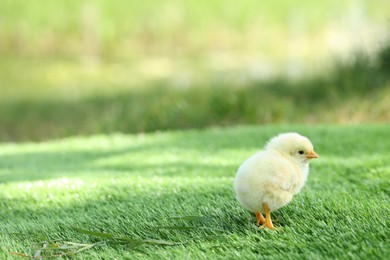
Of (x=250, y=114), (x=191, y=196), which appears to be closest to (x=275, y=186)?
(x=191, y=196)

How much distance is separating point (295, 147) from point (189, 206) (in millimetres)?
723

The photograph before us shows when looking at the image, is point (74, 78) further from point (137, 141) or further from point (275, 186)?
point (275, 186)

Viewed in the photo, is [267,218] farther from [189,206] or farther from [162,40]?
Answer: [162,40]

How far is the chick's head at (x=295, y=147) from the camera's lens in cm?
259

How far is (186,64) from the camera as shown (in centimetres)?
1572

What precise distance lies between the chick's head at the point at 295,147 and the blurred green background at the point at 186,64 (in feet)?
19.9

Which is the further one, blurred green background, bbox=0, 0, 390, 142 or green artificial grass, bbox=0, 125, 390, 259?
blurred green background, bbox=0, 0, 390, 142

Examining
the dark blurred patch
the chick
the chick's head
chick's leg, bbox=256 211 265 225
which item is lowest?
the dark blurred patch

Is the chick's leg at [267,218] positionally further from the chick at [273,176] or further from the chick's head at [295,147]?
the chick's head at [295,147]

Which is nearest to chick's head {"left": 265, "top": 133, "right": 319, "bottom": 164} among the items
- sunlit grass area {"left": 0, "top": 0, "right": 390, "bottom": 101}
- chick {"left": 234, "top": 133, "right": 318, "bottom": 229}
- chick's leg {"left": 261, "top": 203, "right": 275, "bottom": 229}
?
chick {"left": 234, "top": 133, "right": 318, "bottom": 229}

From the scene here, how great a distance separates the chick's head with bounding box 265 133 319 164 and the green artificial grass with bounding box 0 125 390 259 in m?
0.28

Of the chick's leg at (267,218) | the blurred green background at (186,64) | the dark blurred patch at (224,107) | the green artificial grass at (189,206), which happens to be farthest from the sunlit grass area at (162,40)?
the chick's leg at (267,218)

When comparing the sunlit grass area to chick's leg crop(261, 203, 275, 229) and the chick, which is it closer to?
the chick

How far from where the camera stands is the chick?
2.43m
